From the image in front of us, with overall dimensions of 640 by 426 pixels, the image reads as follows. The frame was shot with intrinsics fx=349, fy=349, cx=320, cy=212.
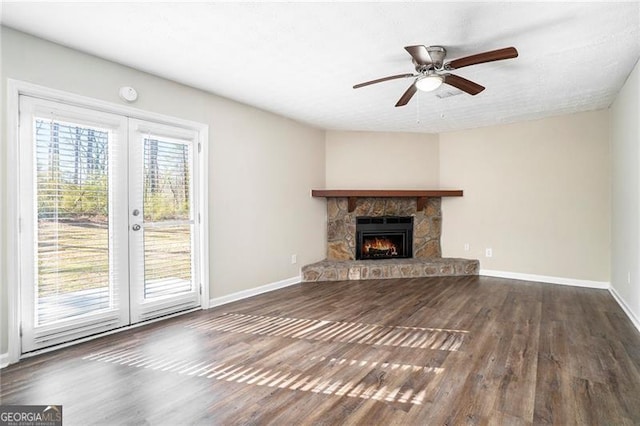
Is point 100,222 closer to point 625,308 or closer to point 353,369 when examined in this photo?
point 353,369

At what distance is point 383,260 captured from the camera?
5746mm

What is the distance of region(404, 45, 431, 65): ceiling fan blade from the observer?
231cm

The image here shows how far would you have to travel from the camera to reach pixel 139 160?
3.25 m

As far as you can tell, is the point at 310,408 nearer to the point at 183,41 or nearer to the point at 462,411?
the point at 462,411

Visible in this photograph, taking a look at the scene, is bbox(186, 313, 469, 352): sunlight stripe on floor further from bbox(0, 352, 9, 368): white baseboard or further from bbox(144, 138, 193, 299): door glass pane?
bbox(0, 352, 9, 368): white baseboard

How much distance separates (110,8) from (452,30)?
2.28 meters

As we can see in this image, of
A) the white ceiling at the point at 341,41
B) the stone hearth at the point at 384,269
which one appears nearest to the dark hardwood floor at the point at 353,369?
the stone hearth at the point at 384,269

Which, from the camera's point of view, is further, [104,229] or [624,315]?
[624,315]

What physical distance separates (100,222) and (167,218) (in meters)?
0.64

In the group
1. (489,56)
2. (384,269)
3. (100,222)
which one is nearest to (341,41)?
(489,56)

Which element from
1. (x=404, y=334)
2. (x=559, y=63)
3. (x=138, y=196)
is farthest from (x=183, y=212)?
(x=559, y=63)

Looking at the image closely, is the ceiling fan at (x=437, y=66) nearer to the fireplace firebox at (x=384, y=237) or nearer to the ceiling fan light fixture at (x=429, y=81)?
the ceiling fan light fixture at (x=429, y=81)

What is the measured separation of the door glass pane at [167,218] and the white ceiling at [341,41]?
2.56 ft

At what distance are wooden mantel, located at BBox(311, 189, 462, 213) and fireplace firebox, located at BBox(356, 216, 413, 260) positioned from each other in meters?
0.41
